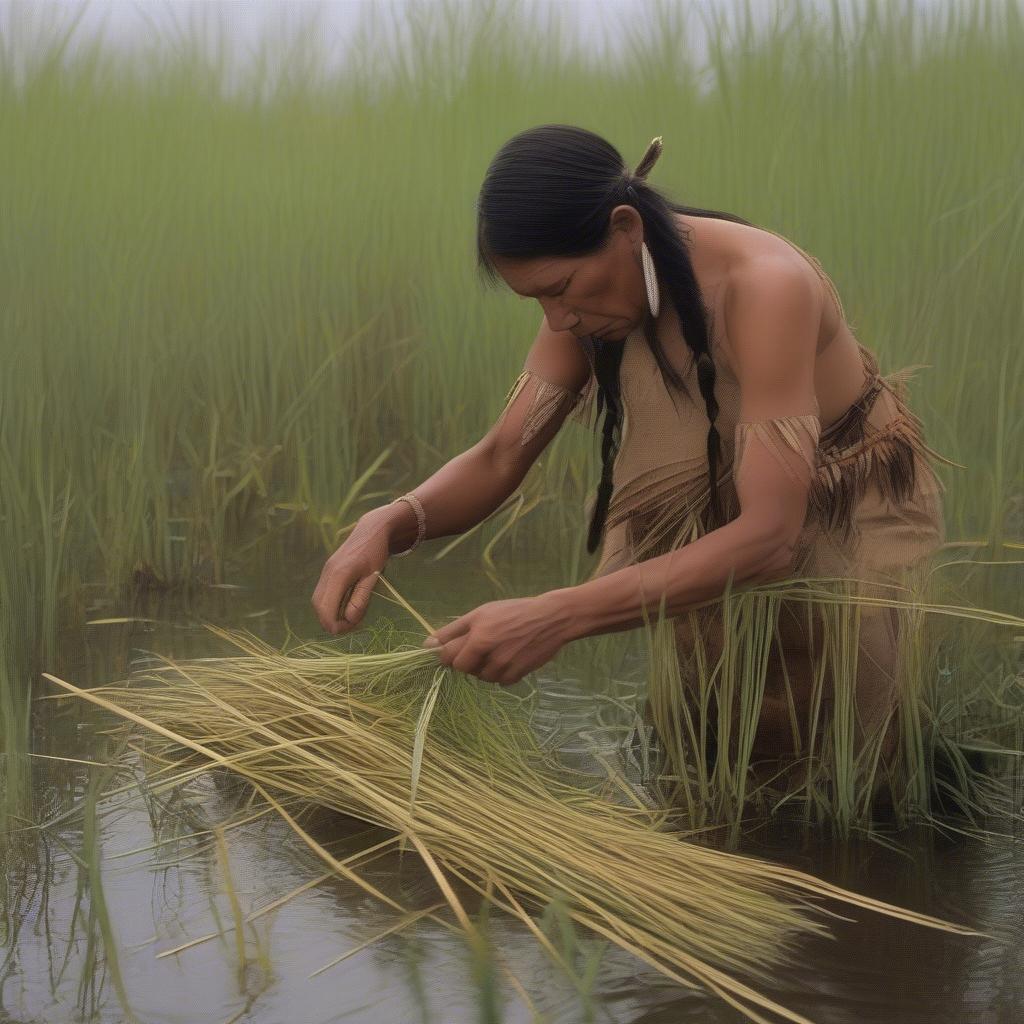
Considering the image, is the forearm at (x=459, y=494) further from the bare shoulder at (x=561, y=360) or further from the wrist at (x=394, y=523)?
the bare shoulder at (x=561, y=360)

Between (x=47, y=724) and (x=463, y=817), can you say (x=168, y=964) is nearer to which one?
(x=463, y=817)

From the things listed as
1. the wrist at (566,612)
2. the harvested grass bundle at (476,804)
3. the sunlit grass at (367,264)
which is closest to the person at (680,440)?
the wrist at (566,612)

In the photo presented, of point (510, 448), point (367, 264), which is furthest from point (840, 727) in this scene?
point (367, 264)

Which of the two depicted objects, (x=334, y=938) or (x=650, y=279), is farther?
(x=650, y=279)

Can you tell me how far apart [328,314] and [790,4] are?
1288 mm

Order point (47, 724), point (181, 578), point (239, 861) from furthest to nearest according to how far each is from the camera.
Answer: point (181, 578) < point (47, 724) < point (239, 861)

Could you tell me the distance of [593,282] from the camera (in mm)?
1791

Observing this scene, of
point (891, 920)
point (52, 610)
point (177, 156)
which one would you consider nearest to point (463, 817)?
point (891, 920)

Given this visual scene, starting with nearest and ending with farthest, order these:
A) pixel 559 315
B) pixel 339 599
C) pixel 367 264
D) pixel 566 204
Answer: pixel 566 204
pixel 559 315
pixel 339 599
pixel 367 264

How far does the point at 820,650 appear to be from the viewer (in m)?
2.04

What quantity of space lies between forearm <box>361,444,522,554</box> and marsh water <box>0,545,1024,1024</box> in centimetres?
39

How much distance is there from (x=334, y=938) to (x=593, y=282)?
0.83m

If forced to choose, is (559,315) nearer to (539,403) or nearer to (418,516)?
(539,403)

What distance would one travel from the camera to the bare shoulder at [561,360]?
212 cm
